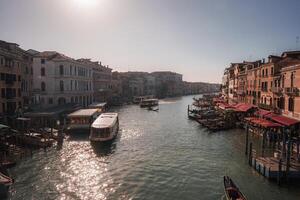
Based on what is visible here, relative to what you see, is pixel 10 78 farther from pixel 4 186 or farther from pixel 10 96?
pixel 4 186

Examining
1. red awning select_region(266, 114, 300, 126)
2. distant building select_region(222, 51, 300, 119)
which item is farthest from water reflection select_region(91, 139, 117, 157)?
distant building select_region(222, 51, 300, 119)

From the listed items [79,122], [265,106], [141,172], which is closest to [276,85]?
[265,106]

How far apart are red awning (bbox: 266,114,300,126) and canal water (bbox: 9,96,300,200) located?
5.89 meters

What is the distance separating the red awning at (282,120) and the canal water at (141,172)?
589 centimetres

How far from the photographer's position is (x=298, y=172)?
2428 cm

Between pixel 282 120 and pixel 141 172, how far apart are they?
22.4 meters

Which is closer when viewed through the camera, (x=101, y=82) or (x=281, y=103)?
(x=281, y=103)

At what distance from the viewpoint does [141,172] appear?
91.7 ft

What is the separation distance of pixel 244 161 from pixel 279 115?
1592 centimetres

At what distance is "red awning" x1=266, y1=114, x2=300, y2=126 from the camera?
3624 centimetres

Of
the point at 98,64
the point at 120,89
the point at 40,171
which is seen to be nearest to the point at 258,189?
the point at 40,171

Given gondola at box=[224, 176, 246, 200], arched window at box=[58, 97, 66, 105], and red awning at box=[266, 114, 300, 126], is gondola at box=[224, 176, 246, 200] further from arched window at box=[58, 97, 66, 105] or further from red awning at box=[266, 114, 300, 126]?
arched window at box=[58, 97, 66, 105]

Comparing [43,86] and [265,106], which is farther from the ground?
[43,86]

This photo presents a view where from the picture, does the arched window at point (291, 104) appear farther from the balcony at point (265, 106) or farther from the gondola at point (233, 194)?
the gondola at point (233, 194)
